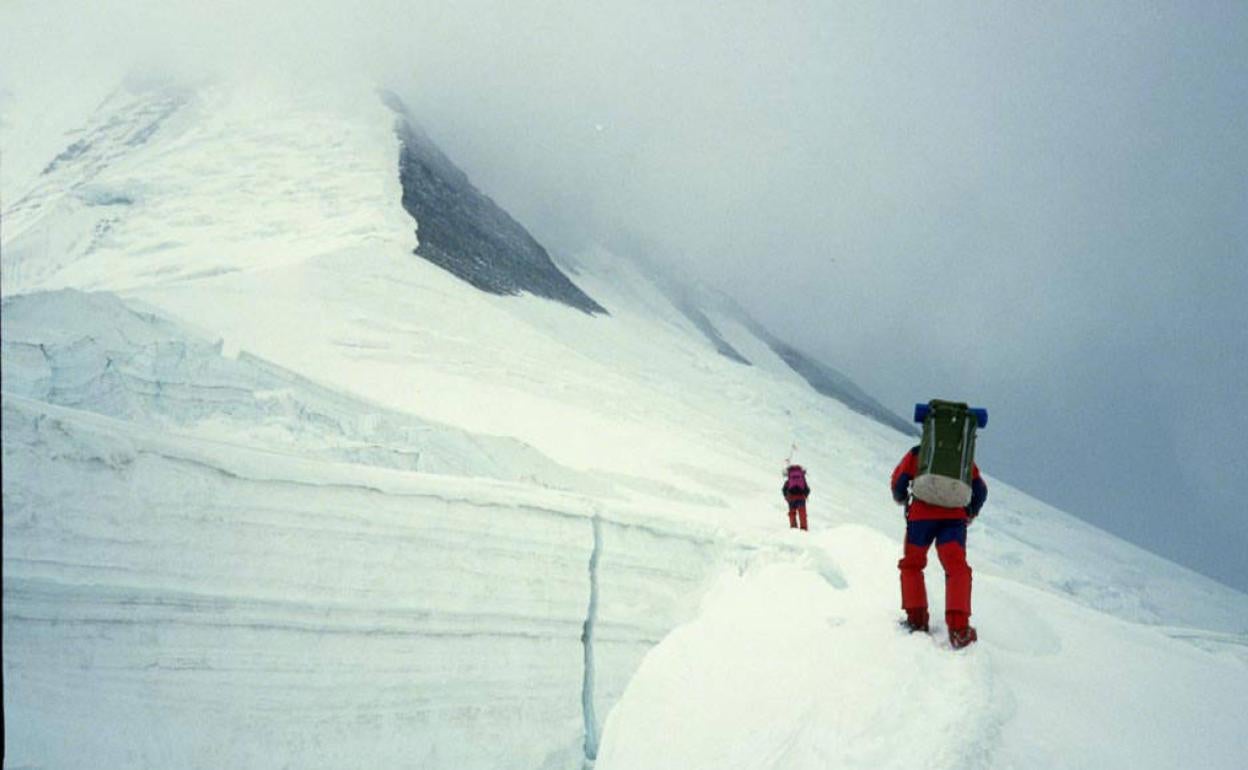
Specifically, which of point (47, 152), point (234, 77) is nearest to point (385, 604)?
point (47, 152)

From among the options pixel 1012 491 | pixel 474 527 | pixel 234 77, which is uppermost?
pixel 234 77

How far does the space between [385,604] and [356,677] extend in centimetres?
35

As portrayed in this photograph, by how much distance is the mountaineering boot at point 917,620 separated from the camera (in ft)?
11.6

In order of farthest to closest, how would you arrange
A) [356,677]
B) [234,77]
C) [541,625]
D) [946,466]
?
[234,77] < [541,625] < [946,466] < [356,677]

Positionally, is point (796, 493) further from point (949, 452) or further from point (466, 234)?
point (466, 234)

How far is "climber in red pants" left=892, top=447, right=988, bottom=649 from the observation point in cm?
340

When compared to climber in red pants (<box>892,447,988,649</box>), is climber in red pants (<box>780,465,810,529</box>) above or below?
above

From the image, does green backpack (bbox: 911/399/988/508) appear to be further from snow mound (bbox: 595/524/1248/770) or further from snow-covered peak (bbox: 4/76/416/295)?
snow-covered peak (bbox: 4/76/416/295)

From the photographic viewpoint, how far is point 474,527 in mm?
3828

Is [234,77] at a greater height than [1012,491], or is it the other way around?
[234,77]

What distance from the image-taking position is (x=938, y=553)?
359 cm

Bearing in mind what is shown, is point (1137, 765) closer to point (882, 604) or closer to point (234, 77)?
point (882, 604)

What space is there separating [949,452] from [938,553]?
550 mm

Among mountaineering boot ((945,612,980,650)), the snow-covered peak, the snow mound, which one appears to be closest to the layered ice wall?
the snow mound
